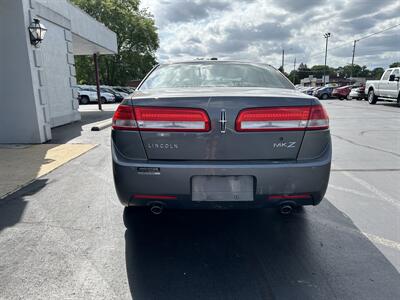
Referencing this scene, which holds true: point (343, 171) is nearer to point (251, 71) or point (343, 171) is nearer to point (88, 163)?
point (251, 71)

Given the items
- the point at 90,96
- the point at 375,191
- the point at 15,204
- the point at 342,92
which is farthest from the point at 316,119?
the point at 342,92

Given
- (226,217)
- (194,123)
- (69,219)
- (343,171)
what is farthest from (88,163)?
(343,171)

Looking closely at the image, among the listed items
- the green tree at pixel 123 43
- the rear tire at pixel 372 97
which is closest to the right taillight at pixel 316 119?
the rear tire at pixel 372 97

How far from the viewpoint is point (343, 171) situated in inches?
212

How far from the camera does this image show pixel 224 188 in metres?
2.56

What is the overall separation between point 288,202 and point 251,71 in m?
1.69

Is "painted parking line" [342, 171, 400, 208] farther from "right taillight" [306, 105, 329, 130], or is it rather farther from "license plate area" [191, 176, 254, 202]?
"license plate area" [191, 176, 254, 202]

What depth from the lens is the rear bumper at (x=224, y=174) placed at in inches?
99.1

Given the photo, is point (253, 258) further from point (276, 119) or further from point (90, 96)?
point (90, 96)

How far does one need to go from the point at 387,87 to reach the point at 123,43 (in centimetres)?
3221

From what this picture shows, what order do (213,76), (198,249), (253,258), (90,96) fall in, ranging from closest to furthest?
(253,258)
(198,249)
(213,76)
(90,96)

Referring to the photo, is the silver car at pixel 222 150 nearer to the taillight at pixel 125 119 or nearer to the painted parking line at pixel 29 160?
the taillight at pixel 125 119

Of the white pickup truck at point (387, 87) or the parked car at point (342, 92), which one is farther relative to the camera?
the parked car at point (342, 92)

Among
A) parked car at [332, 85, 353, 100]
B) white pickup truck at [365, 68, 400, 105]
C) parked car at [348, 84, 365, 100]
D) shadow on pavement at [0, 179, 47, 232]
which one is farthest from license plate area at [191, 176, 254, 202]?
parked car at [332, 85, 353, 100]
